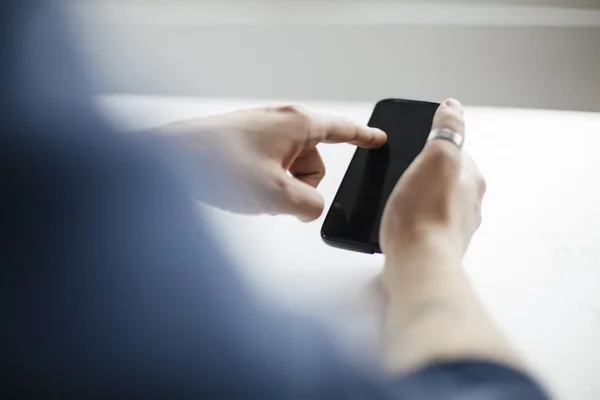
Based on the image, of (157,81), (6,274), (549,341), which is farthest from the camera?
(157,81)

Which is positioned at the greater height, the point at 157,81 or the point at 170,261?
the point at 157,81

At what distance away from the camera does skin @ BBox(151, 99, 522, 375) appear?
1.26 ft

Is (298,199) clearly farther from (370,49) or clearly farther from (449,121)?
(370,49)

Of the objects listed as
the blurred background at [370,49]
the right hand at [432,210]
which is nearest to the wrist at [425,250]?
the right hand at [432,210]

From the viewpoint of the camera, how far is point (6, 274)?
0.95 feet

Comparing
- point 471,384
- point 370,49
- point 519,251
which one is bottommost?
point 471,384

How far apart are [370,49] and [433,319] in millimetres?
460

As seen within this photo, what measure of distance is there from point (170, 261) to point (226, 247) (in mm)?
43

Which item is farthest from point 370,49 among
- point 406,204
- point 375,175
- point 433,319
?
point 433,319

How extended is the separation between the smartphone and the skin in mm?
19

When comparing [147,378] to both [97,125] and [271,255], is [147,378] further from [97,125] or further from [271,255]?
[271,255]

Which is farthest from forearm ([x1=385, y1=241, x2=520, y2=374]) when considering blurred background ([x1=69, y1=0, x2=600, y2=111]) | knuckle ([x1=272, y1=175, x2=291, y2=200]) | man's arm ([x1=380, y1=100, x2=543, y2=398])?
blurred background ([x1=69, y1=0, x2=600, y2=111])

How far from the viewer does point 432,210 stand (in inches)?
19.2

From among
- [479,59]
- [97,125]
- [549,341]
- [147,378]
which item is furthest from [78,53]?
[479,59]
